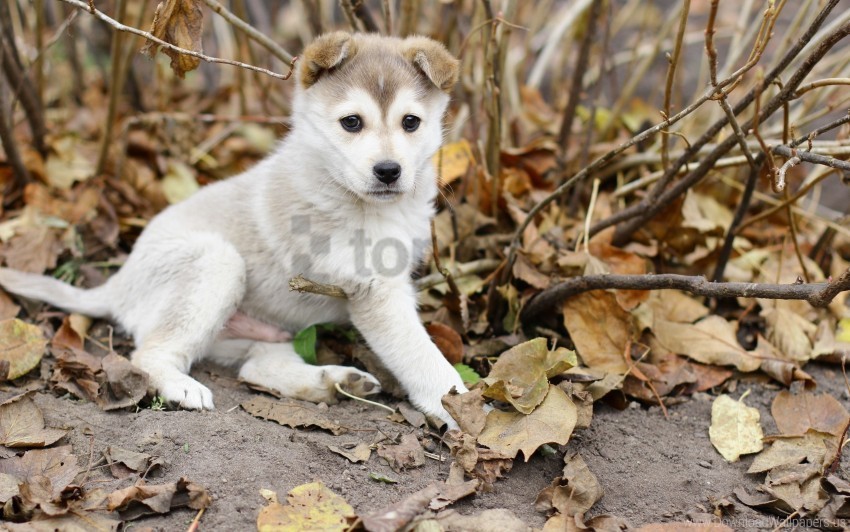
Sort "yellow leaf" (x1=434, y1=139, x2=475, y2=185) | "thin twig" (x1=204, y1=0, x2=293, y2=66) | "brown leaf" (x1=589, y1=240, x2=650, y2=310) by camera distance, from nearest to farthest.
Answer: "thin twig" (x1=204, y1=0, x2=293, y2=66) < "brown leaf" (x1=589, y1=240, x2=650, y2=310) < "yellow leaf" (x1=434, y1=139, x2=475, y2=185)

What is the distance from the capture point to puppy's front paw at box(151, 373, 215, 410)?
3619 millimetres

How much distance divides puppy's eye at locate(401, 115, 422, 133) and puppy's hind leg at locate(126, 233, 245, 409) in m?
1.15

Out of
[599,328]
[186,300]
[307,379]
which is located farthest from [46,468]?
[599,328]

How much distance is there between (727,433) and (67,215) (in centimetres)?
418

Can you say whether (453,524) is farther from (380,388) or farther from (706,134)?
(706,134)

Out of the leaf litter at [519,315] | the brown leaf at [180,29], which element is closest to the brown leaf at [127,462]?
the leaf litter at [519,315]

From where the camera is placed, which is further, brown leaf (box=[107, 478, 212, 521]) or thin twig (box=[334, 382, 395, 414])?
thin twig (box=[334, 382, 395, 414])

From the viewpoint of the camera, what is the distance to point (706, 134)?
3889mm

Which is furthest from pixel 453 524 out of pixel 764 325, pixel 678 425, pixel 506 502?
pixel 764 325

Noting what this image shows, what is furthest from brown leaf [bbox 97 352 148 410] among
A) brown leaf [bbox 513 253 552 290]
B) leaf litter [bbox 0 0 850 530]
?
brown leaf [bbox 513 253 552 290]

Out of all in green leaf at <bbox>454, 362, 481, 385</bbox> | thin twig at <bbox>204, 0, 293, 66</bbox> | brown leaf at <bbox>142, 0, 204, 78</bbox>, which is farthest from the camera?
green leaf at <bbox>454, 362, 481, 385</bbox>

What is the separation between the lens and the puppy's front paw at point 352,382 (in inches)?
153

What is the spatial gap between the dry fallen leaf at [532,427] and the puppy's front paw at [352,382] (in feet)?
2.35

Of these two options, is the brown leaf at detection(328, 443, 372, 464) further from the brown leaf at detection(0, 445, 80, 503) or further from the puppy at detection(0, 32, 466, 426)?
the brown leaf at detection(0, 445, 80, 503)
